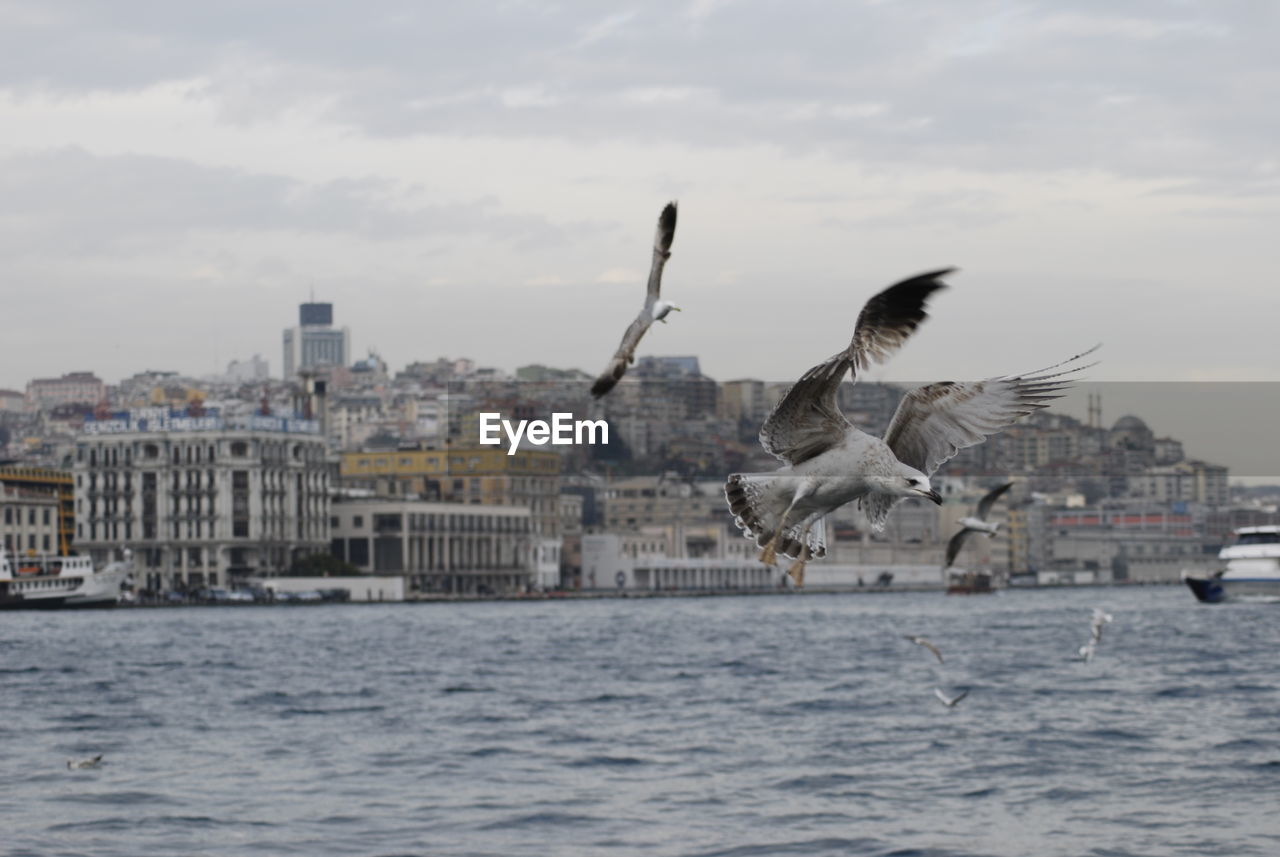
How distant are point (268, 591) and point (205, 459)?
26.4 feet

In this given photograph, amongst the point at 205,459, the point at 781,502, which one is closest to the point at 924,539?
the point at 205,459

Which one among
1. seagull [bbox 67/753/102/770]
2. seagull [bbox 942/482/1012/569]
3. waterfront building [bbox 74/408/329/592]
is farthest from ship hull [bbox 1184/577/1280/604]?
seagull [bbox 942/482/1012/569]

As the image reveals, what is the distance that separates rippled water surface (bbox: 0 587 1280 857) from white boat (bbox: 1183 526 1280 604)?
16.7m

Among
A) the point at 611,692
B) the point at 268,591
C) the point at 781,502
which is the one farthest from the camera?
the point at 268,591

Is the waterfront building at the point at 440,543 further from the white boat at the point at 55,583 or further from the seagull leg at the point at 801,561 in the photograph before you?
the seagull leg at the point at 801,561

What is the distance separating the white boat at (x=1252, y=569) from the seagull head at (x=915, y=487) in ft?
218

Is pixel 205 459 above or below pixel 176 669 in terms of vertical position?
above

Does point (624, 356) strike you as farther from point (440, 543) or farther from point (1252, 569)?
point (440, 543)

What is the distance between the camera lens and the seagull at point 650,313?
3.72 metres

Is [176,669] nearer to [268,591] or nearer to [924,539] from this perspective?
[268,591]

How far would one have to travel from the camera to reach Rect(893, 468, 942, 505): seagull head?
3188 millimetres

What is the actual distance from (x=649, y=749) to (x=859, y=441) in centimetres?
2207

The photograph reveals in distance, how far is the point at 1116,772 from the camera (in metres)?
22.1

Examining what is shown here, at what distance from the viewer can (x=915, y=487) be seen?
324cm
